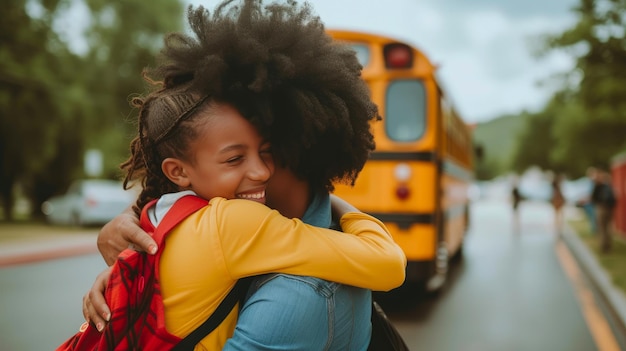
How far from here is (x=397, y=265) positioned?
5.07 feet

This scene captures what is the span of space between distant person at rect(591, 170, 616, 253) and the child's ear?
12622mm

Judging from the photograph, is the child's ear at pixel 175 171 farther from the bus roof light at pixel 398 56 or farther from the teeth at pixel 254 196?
the bus roof light at pixel 398 56

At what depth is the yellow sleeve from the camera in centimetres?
126

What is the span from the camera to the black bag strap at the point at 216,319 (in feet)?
4.04

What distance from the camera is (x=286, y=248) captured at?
4.27 feet

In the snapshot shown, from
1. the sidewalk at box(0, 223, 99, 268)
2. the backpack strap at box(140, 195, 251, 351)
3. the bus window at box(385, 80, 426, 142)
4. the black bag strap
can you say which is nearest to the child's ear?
the backpack strap at box(140, 195, 251, 351)

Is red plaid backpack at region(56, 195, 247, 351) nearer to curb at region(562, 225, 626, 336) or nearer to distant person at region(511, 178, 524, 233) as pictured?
curb at region(562, 225, 626, 336)

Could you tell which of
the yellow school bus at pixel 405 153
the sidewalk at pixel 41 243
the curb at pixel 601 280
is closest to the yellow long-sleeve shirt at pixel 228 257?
the yellow school bus at pixel 405 153

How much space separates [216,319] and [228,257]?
0.41 ft

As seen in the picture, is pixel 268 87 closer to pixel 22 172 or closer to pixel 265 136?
pixel 265 136

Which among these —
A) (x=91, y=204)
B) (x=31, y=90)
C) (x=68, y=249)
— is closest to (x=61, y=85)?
(x=31, y=90)

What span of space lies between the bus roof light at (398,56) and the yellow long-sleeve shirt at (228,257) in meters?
5.22

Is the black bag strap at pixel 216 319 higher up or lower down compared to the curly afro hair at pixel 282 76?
lower down

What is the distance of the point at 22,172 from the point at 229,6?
928 inches
